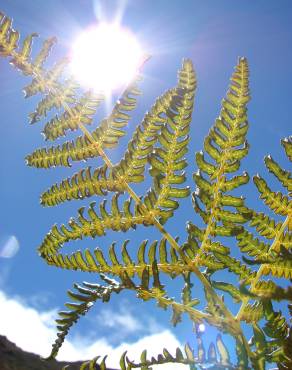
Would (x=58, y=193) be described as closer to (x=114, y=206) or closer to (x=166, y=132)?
(x=114, y=206)

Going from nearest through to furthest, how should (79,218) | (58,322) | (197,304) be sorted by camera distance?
1. (197,304)
2. (58,322)
3. (79,218)

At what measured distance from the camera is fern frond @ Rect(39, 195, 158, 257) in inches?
77.3

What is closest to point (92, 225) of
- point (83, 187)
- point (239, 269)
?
point (83, 187)

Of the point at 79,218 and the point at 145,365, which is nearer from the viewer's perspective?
the point at 145,365

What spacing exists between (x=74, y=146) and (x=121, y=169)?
15.2 inches

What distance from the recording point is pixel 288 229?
176cm

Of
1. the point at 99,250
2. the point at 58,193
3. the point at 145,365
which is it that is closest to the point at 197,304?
the point at 145,365

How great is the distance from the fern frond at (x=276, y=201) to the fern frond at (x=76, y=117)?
1.05m

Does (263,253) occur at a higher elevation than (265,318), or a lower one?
higher

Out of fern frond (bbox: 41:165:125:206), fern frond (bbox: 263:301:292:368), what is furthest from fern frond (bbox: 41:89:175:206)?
fern frond (bbox: 263:301:292:368)

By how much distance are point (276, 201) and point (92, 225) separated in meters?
0.83

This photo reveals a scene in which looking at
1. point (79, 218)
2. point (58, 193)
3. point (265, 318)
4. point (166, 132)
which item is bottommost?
point (265, 318)

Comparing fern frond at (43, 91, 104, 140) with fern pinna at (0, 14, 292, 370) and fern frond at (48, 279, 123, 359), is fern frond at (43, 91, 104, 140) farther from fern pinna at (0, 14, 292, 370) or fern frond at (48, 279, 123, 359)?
fern frond at (48, 279, 123, 359)

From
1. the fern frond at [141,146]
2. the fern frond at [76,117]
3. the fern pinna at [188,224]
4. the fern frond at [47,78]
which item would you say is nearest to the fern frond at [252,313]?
the fern pinna at [188,224]
